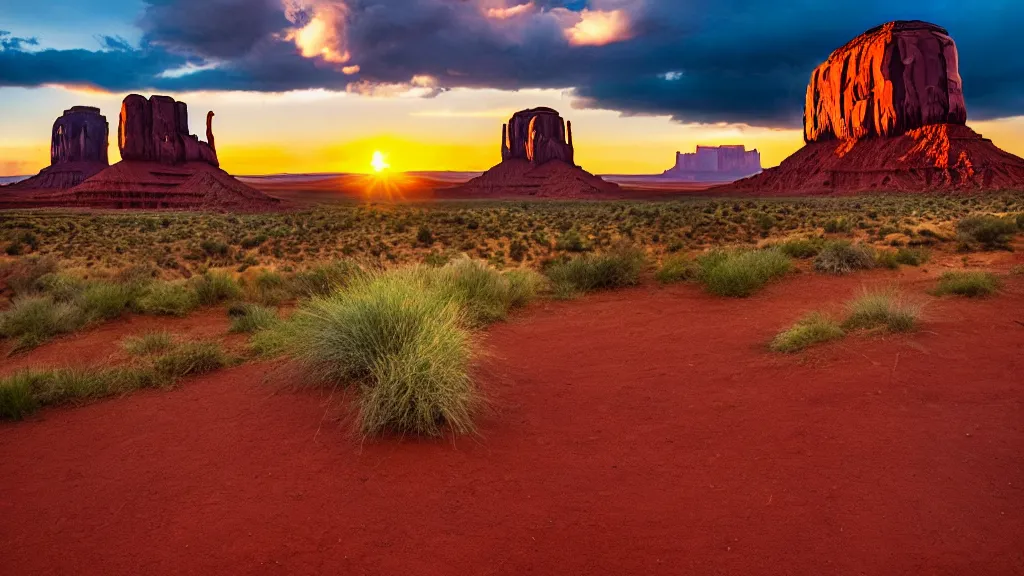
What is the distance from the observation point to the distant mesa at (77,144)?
389 ft

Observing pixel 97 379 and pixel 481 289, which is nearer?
pixel 97 379

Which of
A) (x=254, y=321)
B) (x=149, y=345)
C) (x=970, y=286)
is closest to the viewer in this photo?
(x=149, y=345)

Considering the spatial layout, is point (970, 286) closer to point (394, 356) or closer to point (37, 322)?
point (394, 356)

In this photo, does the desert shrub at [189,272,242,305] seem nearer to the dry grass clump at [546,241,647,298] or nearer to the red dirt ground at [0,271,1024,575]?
the red dirt ground at [0,271,1024,575]

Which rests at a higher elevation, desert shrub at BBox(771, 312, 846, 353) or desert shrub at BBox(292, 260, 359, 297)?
desert shrub at BBox(292, 260, 359, 297)

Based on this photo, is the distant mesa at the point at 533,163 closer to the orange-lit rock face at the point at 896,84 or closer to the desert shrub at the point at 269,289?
the orange-lit rock face at the point at 896,84

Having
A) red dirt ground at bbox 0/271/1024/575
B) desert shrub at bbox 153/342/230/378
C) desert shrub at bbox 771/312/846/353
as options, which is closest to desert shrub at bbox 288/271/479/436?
red dirt ground at bbox 0/271/1024/575

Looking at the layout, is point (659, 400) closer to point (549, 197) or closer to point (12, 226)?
point (12, 226)

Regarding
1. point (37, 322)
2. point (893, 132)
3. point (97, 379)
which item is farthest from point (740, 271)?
point (893, 132)

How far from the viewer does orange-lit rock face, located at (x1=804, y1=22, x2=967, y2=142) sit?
80562 millimetres

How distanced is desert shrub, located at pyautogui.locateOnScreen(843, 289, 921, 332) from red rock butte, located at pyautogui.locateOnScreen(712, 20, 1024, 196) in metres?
67.8

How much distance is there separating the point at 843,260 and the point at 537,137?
4784 inches

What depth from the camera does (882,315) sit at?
8008mm

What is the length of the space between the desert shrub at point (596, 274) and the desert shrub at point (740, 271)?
1.45 m
